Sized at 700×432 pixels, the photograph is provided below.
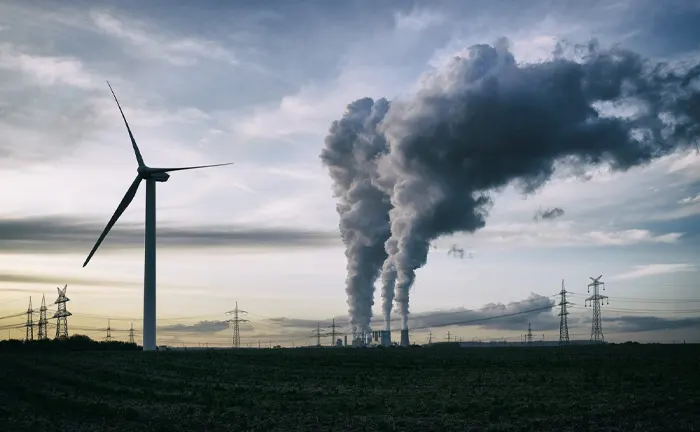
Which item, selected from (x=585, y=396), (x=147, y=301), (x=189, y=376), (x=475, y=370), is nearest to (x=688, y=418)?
(x=585, y=396)

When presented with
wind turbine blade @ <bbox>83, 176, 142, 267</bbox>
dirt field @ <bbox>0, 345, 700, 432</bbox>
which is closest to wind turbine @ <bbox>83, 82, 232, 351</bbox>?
wind turbine blade @ <bbox>83, 176, 142, 267</bbox>

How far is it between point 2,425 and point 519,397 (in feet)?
134

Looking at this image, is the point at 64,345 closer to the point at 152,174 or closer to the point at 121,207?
the point at 121,207

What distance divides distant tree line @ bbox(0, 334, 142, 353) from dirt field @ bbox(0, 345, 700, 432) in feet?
143

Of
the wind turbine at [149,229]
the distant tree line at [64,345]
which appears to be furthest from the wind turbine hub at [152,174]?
the distant tree line at [64,345]

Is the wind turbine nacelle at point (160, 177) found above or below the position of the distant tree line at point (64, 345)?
above

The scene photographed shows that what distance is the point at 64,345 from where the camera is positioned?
15088 cm

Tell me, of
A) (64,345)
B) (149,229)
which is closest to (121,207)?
(149,229)

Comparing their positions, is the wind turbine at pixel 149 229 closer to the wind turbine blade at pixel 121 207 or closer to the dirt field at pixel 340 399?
the wind turbine blade at pixel 121 207

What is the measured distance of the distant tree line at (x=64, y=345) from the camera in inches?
5207

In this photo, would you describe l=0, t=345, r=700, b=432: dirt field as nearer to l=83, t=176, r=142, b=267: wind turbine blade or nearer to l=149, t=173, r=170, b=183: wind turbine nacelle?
l=83, t=176, r=142, b=267: wind turbine blade

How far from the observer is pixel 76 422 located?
53938mm

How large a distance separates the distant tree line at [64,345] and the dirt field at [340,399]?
43.5 meters

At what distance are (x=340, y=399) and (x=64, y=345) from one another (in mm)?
101975
